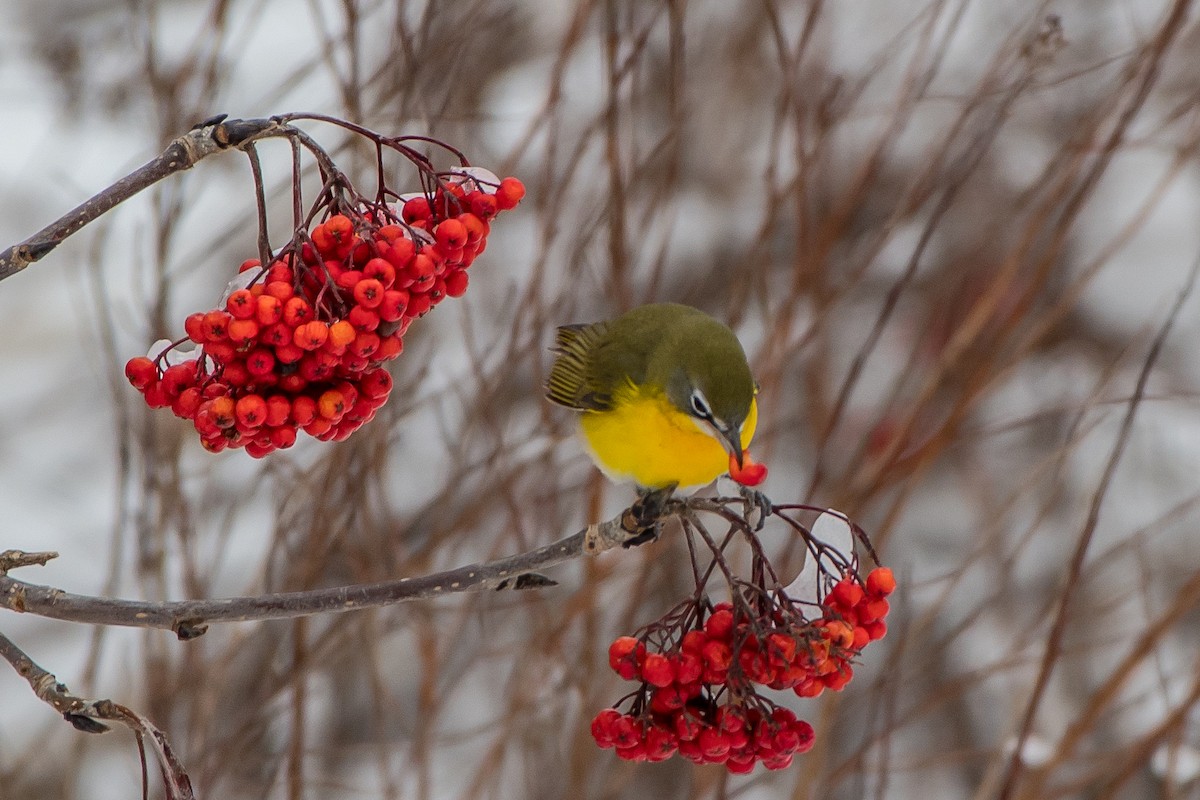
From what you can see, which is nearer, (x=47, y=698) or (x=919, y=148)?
(x=47, y=698)

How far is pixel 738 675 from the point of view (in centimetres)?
157

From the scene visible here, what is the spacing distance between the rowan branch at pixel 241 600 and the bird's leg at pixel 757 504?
0.28 meters

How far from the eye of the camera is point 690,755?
1638mm

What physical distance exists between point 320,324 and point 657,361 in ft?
4.14

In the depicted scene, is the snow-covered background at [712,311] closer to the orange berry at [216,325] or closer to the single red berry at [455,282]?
the single red berry at [455,282]

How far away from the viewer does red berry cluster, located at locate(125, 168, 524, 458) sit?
54.6 inches

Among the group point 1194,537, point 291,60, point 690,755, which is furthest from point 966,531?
point 690,755

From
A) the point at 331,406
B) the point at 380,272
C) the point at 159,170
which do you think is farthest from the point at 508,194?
the point at 159,170

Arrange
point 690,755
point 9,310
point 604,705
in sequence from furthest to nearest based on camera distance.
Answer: point 9,310
point 604,705
point 690,755

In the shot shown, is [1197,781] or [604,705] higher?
[604,705]

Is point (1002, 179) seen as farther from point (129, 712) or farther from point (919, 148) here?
point (129, 712)

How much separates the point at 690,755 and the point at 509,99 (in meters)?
4.84

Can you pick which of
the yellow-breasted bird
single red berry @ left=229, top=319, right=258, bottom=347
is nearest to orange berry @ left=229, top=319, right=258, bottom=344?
single red berry @ left=229, top=319, right=258, bottom=347

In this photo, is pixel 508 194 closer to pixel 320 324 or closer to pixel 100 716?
pixel 320 324
